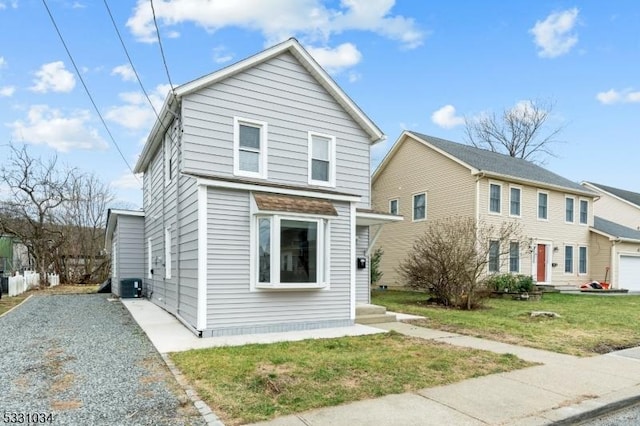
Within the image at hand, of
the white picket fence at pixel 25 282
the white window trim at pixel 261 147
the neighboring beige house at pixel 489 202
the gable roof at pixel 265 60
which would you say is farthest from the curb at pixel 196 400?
the neighboring beige house at pixel 489 202

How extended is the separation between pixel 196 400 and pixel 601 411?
417 centimetres

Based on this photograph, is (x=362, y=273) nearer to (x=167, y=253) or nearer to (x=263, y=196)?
(x=263, y=196)

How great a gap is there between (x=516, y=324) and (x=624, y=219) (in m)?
24.0

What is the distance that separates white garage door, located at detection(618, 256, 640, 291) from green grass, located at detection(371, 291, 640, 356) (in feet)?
30.7

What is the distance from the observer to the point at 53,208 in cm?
2244

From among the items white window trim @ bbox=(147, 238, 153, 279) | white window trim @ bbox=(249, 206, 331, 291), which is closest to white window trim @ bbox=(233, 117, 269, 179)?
white window trim @ bbox=(249, 206, 331, 291)

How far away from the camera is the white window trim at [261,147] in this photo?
9430 mm

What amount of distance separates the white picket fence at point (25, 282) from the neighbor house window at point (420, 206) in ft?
55.3

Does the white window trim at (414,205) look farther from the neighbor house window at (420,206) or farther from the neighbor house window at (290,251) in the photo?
the neighbor house window at (290,251)

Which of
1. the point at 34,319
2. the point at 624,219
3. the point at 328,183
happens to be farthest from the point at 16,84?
the point at 624,219

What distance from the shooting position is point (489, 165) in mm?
19953

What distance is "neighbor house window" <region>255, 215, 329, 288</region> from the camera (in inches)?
328

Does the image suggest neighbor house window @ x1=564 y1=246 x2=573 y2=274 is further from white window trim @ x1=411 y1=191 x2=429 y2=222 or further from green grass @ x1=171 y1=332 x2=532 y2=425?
green grass @ x1=171 y1=332 x2=532 y2=425

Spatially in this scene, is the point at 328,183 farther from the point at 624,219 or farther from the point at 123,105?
the point at 624,219
